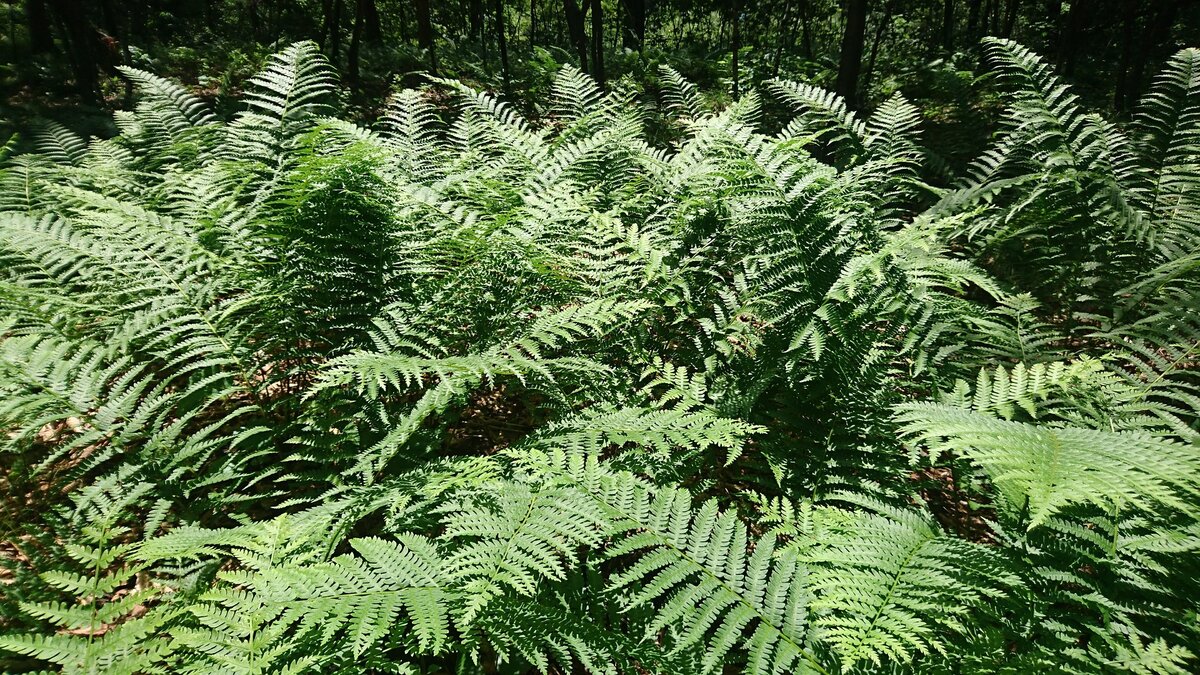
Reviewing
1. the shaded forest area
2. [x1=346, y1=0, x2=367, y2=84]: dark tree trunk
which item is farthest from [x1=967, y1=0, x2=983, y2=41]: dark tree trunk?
[x1=346, y1=0, x2=367, y2=84]: dark tree trunk

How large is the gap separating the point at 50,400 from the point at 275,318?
0.71 m

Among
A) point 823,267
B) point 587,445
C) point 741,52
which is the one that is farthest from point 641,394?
point 741,52

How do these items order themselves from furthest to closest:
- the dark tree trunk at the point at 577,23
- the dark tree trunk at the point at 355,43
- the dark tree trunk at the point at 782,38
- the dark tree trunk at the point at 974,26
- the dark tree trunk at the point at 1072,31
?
the dark tree trunk at the point at 974,26
the dark tree trunk at the point at 782,38
the dark tree trunk at the point at 355,43
the dark tree trunk at the point at 1072,31
the dark tree trunk at the point at 577,23

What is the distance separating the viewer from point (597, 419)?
193 centimetres

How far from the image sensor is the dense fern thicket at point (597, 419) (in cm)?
128

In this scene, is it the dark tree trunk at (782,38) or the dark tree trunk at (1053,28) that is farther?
the dark tree trunk at (1053,28)

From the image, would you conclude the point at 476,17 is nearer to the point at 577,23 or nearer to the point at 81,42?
the point at 81,42

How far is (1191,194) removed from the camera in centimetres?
303

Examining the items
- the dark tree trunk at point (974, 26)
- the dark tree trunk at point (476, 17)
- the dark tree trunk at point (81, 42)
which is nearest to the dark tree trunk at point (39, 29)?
the dark tree trunk at point (81, 42)

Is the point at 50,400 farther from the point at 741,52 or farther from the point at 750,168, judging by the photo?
the point at 741,52

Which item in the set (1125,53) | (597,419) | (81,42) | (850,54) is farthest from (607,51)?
(597,419)

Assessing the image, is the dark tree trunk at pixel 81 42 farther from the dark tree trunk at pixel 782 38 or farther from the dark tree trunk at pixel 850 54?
the dark tree trunk at pixel 850 54

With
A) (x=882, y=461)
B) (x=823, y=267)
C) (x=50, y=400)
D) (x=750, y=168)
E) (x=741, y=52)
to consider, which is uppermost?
(x=741, y=52)

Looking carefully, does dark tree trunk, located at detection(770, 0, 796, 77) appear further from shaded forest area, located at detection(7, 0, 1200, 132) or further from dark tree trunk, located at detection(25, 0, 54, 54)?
dark tree trunk, located at detection(25, 0, 54, 54)
